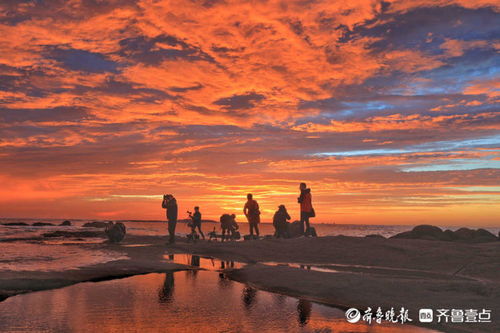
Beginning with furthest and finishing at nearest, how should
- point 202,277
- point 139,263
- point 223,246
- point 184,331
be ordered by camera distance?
point 223,246
point 139,263
point 202,277
point 184,331

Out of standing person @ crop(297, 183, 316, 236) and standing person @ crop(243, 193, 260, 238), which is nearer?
standing person @ crop(297, 183, 316, 236)

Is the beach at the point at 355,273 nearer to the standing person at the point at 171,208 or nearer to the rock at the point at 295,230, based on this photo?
the standing person at the point at 171,208

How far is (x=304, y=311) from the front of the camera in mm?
7891

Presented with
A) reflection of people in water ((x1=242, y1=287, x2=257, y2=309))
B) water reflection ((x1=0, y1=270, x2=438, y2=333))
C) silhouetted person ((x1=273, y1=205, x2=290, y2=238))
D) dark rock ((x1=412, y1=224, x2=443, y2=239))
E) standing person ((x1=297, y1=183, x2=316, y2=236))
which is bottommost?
reflection of people in water ((x1=242, y1=287, x2=257, y2=309))

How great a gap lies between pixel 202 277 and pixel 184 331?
6.00 metres

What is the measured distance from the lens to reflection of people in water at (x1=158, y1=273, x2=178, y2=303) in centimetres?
880

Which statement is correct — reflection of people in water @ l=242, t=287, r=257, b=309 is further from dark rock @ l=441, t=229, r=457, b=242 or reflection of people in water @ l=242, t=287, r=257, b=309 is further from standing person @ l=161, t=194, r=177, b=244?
dark rock @ l=441, t=229, r=457, b=242

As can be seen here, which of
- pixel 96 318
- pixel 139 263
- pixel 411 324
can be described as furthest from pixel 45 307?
pixel 411 324

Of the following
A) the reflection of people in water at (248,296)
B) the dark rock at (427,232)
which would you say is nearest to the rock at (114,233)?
the reflection of people in water at (248,296)

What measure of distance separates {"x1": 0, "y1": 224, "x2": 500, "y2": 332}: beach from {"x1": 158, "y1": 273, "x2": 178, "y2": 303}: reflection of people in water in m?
1.65

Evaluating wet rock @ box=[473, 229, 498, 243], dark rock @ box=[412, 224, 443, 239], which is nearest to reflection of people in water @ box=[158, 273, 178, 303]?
dark rock @ box=[412, 224, 443, 239]

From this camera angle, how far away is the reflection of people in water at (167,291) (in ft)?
28.9

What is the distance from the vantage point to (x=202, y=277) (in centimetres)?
→ 1229

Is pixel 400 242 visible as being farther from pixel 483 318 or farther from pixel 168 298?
pixel 168 298
